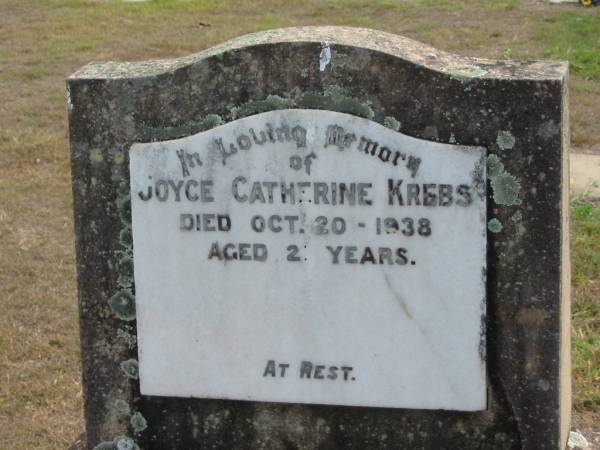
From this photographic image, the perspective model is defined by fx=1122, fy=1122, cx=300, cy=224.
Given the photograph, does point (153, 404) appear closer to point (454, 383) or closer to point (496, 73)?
point (454, 383)

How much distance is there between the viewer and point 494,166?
2.71 m

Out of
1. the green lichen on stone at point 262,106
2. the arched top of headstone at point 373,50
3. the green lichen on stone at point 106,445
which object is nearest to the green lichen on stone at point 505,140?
the arched top of headstone at point 373,50

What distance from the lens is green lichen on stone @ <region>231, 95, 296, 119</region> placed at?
279cm

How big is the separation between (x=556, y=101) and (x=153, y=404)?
1324 millimetres

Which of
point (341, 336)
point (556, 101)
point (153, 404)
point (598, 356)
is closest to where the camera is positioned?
point (556, 101)

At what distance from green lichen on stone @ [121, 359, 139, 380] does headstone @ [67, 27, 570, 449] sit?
0.02 metres

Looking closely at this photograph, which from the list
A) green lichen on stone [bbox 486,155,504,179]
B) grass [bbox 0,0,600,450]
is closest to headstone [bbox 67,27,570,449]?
green lichen on stone [bbox 486,155,504,179]

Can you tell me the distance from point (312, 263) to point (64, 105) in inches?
206

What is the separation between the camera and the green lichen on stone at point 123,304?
9.84ft

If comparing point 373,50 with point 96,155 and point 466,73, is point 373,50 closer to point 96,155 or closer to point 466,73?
point 466,73

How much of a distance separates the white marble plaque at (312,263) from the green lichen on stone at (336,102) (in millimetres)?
38

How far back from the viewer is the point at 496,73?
2.73 metres

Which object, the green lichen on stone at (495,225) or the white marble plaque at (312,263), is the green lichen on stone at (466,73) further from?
the green lichen on stone at (495,225)

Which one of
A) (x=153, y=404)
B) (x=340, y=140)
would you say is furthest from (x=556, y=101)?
(x=153, y=404)
